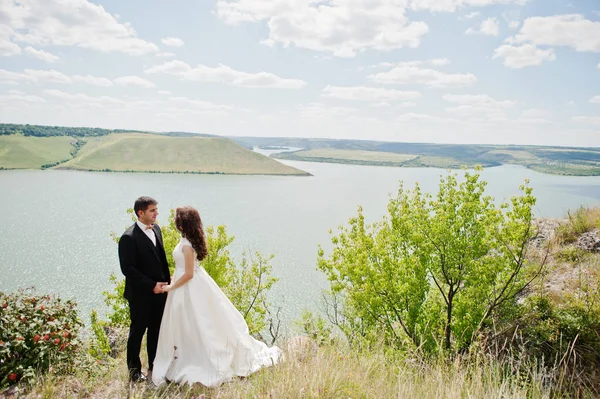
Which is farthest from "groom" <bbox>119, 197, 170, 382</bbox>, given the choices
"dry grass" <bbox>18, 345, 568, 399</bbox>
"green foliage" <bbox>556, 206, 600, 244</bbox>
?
"green foliage" <bbox>556, 206, 600, 244</bbox>

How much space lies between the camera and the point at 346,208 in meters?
83.9

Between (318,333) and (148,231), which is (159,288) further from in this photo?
(318,333)

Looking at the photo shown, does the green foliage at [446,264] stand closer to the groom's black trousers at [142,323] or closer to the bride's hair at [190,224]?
the groom's black trousers at [142,323]

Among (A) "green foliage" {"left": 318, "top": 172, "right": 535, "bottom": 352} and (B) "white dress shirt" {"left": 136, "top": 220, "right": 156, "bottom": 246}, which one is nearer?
(B) "white dress shirt" {"left": 136, "top": 220, "right": 156, "bottom": 246}

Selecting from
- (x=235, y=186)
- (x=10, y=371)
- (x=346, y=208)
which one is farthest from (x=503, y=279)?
(x=235, y=186)

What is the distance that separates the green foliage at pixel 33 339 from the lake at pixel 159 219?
9.95 m

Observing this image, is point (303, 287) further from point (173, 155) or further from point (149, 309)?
point (173, 155)

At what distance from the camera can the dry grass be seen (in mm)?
3713

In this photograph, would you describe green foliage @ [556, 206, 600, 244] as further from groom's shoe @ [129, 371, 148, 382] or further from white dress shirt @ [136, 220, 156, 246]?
groom's shoe @ [129, 371, 148, 382]

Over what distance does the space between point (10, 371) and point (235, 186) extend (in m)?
125

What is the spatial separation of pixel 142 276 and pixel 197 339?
3.87 ft

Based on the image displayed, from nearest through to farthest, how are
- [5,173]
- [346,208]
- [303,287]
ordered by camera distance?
[303,287], [346,208], [5,173]

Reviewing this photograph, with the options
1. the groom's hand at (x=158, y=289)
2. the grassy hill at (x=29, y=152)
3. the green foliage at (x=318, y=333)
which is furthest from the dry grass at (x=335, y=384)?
the grassy hill at (x=29, y=152)

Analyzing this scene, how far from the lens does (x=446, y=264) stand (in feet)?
39.4
